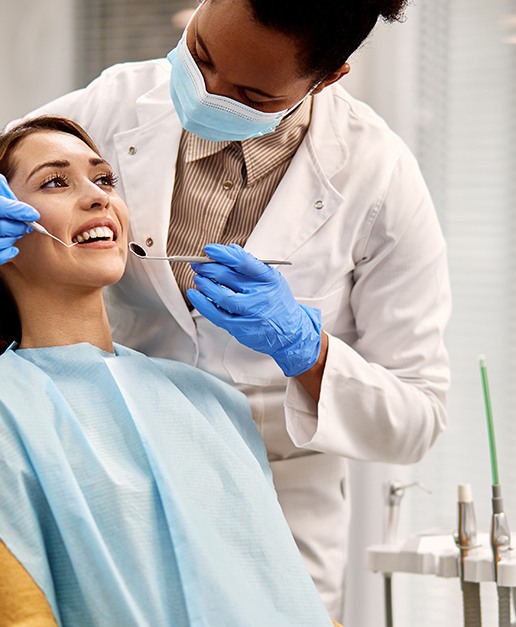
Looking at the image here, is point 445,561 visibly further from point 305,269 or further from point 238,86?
point 238,86

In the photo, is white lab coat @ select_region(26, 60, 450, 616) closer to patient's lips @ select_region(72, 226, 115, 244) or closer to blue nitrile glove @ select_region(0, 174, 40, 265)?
patient's lips @ select_region(72, 226, 115, 244)

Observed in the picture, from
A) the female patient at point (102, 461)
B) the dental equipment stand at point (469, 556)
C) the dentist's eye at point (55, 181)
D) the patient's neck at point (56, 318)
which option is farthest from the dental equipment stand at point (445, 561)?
the dentist's eye at point (55, 181)

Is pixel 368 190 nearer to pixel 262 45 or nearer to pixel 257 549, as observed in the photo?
pixel 262 45

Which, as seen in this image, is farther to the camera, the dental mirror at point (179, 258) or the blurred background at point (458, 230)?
the blurred background at point (458, 230)

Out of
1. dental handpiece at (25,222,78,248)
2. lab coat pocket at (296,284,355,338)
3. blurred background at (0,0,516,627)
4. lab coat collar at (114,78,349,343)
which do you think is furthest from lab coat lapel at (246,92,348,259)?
blurred background at (0,0,516,627)

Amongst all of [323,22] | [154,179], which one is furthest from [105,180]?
[323,22]

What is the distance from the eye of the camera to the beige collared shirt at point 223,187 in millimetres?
1652

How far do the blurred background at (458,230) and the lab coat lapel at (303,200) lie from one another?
0.81 m

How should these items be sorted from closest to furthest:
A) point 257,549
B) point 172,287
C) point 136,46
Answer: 1. point 257,549
2. point 172,287
3. point 136,46

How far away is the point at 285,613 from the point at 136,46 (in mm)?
2051

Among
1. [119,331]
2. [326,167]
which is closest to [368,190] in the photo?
[326,167]

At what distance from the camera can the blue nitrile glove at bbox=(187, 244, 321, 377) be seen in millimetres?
1434

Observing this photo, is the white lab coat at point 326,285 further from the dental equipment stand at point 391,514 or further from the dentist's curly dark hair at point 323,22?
the dentist's curly dark hair at point 323,22

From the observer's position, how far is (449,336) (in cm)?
255
